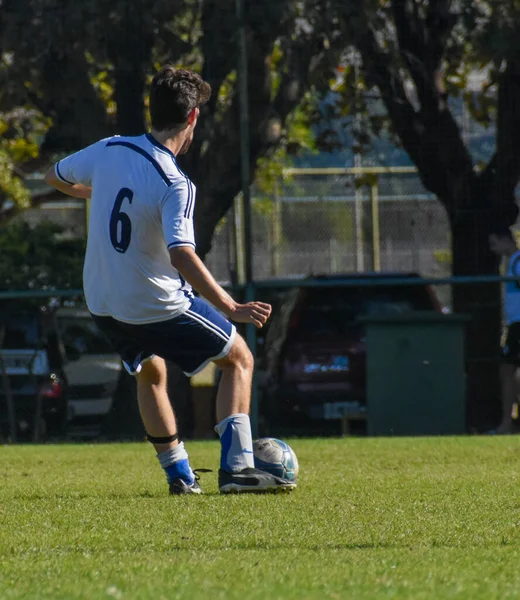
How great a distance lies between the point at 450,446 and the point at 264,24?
13.4ft

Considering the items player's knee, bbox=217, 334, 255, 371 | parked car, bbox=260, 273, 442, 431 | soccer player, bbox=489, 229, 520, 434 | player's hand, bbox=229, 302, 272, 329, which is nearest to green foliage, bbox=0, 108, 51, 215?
parked car, bbox=260, 273, 442, 431

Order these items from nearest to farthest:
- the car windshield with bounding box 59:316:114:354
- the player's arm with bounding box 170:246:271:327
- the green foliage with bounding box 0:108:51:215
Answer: the player's arm with bounding box 170:246:271:327, the car windshield with bounding box 59:316:114:354, the green foliage with bounding box 0:108:51:215

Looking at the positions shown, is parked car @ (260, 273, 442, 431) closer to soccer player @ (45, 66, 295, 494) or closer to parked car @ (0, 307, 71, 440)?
parked car @ (0, 307, 71, 440)

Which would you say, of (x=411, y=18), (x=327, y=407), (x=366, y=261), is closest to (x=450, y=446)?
(x=327, y=407)

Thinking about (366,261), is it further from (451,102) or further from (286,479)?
(286,479)

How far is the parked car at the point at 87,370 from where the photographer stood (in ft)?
38.0

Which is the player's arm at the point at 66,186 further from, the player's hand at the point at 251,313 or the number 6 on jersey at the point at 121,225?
the player's hand at the point at 251,313

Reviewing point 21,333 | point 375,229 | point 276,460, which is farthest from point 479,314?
point 276,460

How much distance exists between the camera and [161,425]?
21.8ft

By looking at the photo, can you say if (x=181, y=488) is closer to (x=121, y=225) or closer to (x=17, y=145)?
(x=121, y=225)

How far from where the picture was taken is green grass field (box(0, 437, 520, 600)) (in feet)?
12.2

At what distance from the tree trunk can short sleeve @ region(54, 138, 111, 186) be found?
18.3 ft

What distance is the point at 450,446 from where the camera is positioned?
390 inches

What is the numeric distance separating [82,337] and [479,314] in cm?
352
